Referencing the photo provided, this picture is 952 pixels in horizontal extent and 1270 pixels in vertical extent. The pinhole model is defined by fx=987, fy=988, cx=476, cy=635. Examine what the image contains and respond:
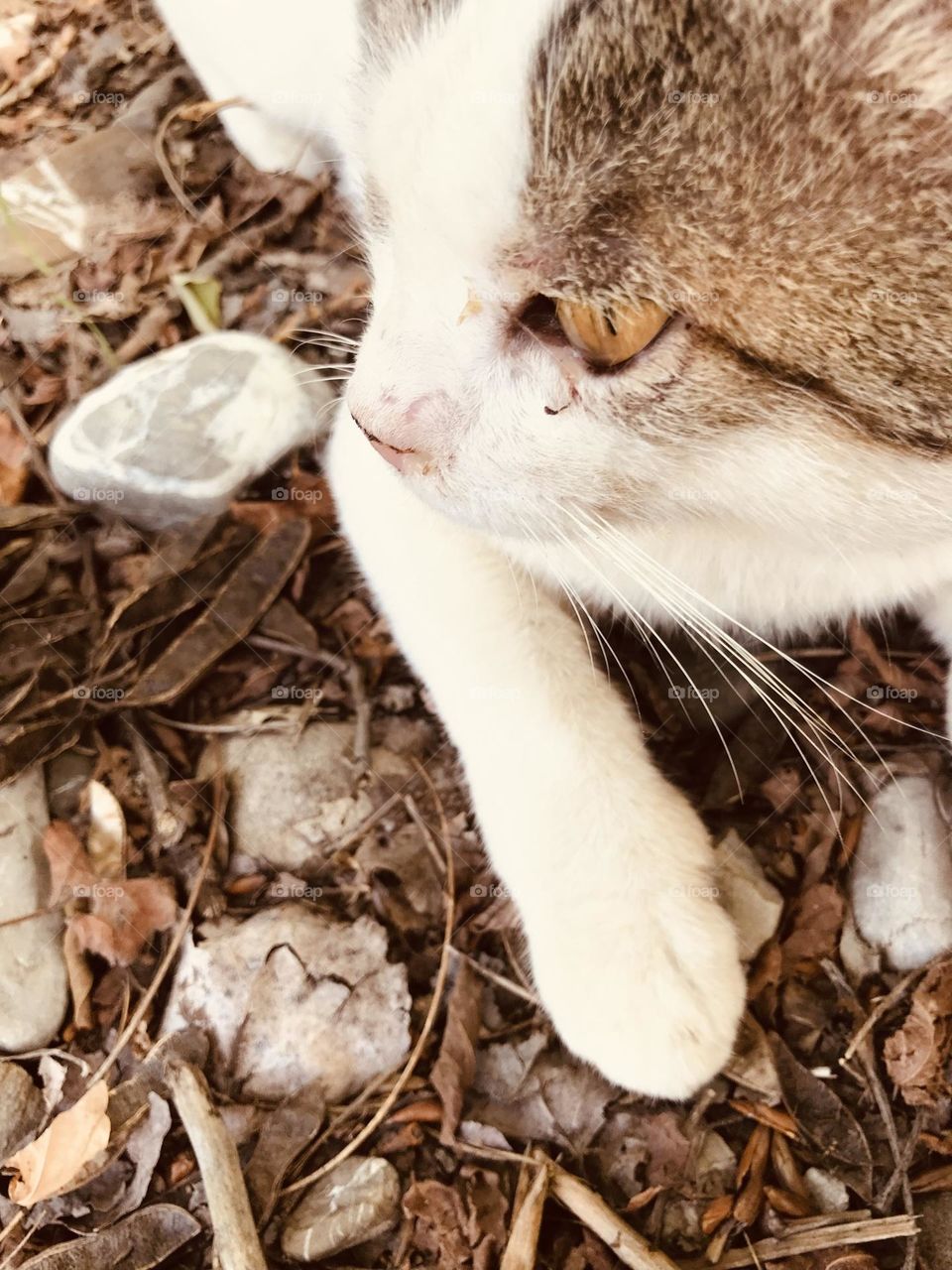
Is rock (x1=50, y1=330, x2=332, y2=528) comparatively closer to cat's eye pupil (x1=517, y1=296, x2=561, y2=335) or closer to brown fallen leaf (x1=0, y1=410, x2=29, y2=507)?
brown fallen leaf (x1=0, y1=410, x2=29, y2=507)

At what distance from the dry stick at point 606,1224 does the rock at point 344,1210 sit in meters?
0.21

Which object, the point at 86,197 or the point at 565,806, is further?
the point at 86,197

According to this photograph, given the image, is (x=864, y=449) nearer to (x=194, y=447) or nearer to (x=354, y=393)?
(x=354, y=393)

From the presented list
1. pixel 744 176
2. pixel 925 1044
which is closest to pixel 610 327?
pixel 744 176

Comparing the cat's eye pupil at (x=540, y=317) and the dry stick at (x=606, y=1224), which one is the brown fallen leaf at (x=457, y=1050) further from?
the cat's eye pupil at (x=540, y=317)

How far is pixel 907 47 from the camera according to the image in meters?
0.72

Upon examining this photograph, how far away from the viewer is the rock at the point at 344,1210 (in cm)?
120

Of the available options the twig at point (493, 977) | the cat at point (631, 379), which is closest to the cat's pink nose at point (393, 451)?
the cat at point (631, 379)

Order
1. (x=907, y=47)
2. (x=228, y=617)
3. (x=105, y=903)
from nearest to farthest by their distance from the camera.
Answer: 1. (x=907, y=47)
2. (x=105, y=903)
3. (x=228, y=617)

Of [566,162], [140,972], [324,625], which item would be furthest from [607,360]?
[140,972]

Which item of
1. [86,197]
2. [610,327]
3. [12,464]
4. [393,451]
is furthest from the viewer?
[86,197]

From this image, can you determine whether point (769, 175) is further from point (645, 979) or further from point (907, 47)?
point (645, 979)

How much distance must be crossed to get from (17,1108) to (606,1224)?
2.53 ft

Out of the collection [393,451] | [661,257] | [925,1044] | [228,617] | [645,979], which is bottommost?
[925,1044]
